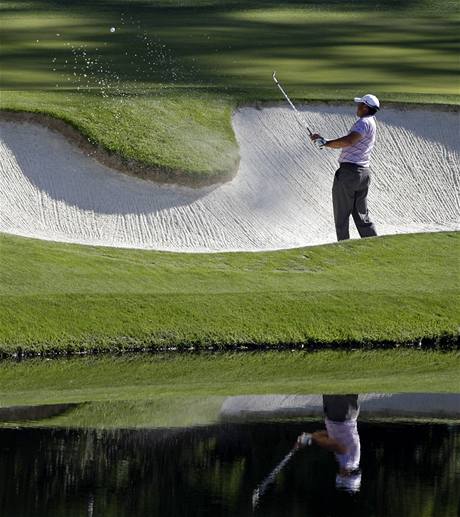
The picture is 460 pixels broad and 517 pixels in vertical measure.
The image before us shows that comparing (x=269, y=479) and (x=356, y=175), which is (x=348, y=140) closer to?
(x=356, y=175)

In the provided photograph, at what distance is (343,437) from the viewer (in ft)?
49.6

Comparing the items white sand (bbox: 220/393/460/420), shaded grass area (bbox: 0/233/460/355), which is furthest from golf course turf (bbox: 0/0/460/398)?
white sand (bbox: 220/393/460/420)

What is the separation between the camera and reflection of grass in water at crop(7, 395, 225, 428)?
15641mm

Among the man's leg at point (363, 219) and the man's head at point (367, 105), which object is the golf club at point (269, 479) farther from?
the man's leg at point (363, 219)

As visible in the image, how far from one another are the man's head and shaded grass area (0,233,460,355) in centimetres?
197

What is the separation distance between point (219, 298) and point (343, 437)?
6.00 m

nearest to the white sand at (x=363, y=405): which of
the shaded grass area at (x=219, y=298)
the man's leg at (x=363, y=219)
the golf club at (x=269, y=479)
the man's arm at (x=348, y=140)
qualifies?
the golf club at (x=269, y=479)

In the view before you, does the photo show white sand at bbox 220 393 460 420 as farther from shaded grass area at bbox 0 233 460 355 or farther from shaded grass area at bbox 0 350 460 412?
shaded grass area at bbox 0 233 460 355

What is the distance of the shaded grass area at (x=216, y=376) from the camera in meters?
17.2

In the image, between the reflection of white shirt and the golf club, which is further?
the reflection of white shirt

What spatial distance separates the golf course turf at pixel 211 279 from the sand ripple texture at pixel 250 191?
439 millimetres

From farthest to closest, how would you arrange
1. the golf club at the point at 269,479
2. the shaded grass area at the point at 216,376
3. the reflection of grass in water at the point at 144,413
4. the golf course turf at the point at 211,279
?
the golf course turf at the point at 211,279, the shaded grass area at the point at 216,376, the reflection of grass in water at the point at 144,413, the golf club at the point at 269,479

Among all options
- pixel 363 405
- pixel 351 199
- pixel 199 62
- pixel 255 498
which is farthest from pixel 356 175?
pixel 255 498

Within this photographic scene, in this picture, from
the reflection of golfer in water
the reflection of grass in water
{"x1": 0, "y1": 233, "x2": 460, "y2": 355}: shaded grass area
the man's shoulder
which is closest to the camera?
the reflection of golfer in water
